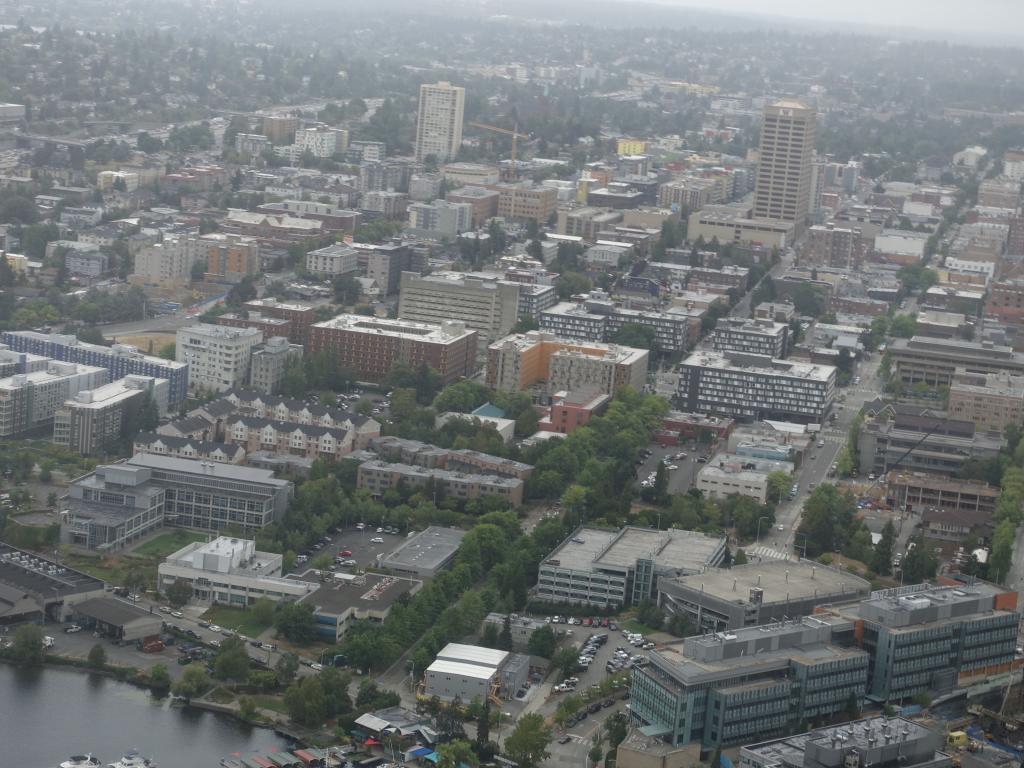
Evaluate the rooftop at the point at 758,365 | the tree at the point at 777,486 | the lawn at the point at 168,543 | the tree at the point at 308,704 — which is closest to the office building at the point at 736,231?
the rooftop at the point at 758,365

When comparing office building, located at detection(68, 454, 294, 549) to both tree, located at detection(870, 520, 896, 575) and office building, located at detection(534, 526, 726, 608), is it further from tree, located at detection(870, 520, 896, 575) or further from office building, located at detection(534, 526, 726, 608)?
tree, located at detection(870, 520, 896, 575)

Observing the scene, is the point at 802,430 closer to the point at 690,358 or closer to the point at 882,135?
the point at 690,358

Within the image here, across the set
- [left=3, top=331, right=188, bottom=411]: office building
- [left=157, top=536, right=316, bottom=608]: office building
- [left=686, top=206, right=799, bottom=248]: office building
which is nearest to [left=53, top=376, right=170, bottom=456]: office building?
[left=3, top=331, right=188, bottom=411]: office building

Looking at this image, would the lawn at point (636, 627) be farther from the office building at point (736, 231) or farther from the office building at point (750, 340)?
the office building at point (736, 231)

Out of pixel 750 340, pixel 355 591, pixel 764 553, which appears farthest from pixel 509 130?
pixel 355 591

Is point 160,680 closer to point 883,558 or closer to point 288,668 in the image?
point 288,668
